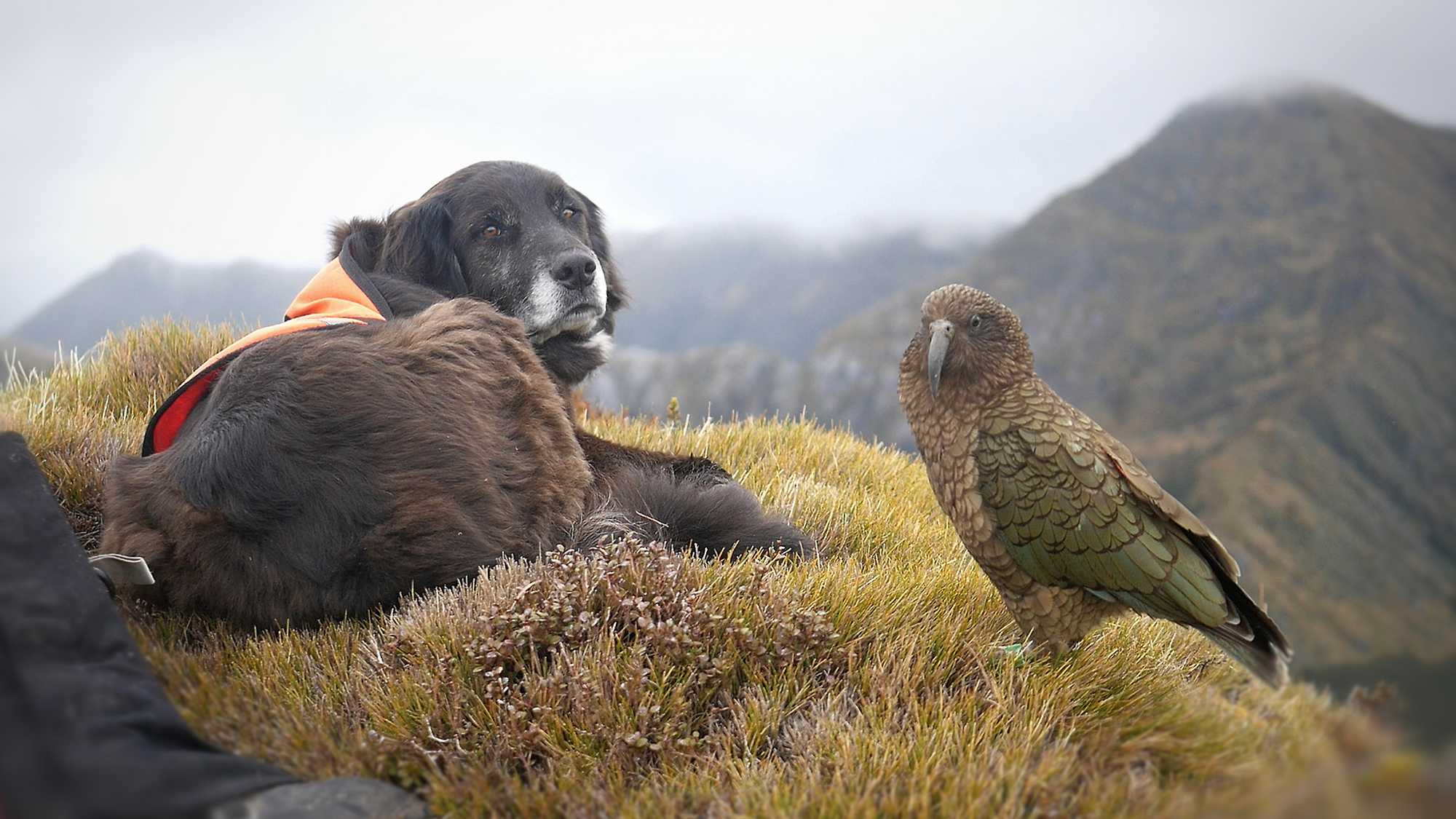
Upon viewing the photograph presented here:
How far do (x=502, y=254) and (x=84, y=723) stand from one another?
321cm

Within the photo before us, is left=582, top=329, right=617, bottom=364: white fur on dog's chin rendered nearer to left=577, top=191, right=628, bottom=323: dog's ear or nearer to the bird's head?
left=577, top=191, right=628, bottom=323: dog's ear

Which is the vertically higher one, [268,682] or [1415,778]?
[1415,778]

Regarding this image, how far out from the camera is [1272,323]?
123 meters

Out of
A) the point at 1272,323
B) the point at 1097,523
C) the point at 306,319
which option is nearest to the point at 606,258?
the point at 306,319

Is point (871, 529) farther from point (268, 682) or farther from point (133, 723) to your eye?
point (133, 723)

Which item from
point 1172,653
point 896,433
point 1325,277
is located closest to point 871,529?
point 1172,653

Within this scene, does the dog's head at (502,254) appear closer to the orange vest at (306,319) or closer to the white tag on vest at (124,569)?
the orange vest at (306,319)

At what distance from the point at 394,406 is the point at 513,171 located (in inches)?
89.1

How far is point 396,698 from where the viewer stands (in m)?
2.37

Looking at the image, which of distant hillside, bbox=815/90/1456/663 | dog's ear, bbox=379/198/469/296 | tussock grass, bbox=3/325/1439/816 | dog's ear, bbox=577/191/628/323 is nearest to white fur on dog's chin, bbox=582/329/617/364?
dog's ear, bbox=577/191/628/323

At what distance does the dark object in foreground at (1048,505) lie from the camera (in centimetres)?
243

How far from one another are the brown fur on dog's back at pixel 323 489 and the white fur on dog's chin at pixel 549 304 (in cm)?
139

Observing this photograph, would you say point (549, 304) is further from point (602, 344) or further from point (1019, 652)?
point (1019, 652)

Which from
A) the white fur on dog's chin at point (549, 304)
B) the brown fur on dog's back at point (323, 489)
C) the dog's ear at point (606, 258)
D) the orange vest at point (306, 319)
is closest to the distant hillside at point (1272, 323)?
the dog's ear at point (606, 258)
